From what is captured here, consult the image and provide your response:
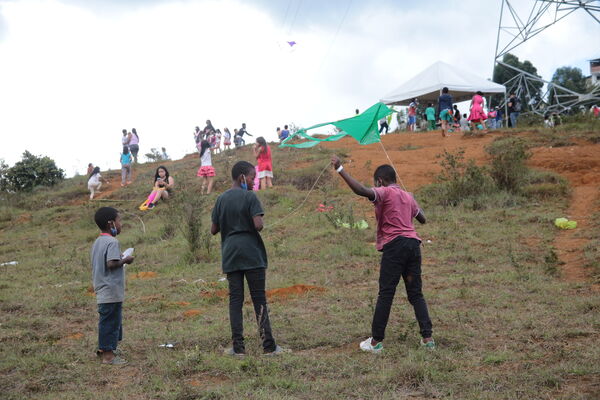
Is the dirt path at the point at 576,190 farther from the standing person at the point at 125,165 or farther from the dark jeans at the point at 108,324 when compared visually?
the standing person at the point at 125,165

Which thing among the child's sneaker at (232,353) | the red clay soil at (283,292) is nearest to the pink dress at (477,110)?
the red clay soil at (283,292)

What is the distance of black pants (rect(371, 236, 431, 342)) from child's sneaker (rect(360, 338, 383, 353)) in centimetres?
5

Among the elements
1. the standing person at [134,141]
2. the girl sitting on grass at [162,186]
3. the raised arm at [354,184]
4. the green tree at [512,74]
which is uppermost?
the green tree at [512,74]

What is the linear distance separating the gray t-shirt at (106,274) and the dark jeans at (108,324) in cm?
6

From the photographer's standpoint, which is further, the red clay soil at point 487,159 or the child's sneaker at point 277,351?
the red clay soil at point 487,159

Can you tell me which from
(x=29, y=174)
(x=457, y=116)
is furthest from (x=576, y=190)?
(x=29, y=174)

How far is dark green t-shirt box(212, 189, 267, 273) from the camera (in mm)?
4902

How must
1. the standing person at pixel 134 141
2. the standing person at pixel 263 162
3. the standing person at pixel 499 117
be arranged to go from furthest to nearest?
the standing person at pixel 499 117 → the standing person at pixel 134 141 → the standing person at pixel 263 162

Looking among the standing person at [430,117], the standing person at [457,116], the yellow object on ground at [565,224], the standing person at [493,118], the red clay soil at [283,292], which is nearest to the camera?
the red clay soil at [283,292]

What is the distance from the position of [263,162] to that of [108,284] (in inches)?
382

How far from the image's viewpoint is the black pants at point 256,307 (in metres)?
4.93

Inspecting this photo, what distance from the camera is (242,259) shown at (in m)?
4.90

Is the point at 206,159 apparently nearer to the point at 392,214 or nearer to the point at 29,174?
the point at 29,174

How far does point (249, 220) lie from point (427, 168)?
10.9 metres
